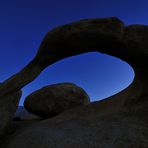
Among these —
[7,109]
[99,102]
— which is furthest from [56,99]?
[7,109]

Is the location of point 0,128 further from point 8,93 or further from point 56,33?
point 56,33

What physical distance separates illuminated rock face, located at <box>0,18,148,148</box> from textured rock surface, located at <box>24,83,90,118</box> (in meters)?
2.66

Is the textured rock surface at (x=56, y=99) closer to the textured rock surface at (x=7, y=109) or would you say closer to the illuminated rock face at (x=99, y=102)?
the illuminated rock face at (x=99, y=102)

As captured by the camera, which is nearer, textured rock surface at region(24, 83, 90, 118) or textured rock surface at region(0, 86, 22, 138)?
textured rock surface at region(0, 86, 22, 138)

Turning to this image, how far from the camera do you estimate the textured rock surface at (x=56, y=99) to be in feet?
48.7

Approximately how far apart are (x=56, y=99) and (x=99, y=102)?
10.7 feet

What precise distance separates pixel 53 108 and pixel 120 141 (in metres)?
7.22

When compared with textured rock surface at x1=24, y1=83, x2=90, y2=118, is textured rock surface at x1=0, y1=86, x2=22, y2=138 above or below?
A: below

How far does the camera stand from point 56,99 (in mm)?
14828

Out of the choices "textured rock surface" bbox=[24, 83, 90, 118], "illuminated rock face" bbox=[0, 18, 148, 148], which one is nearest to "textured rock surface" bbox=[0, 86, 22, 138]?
"illuminated rock face" bbox=[0, 18, 148, 148]

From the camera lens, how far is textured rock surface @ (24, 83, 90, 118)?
48.7 ft

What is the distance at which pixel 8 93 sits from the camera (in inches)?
458

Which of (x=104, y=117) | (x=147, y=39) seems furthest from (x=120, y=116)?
(x=147, y=39)

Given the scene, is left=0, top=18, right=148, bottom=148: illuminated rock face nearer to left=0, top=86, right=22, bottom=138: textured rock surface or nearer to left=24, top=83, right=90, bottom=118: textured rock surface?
left=0, top=86, right=22, bottom=138: textured rock surface
